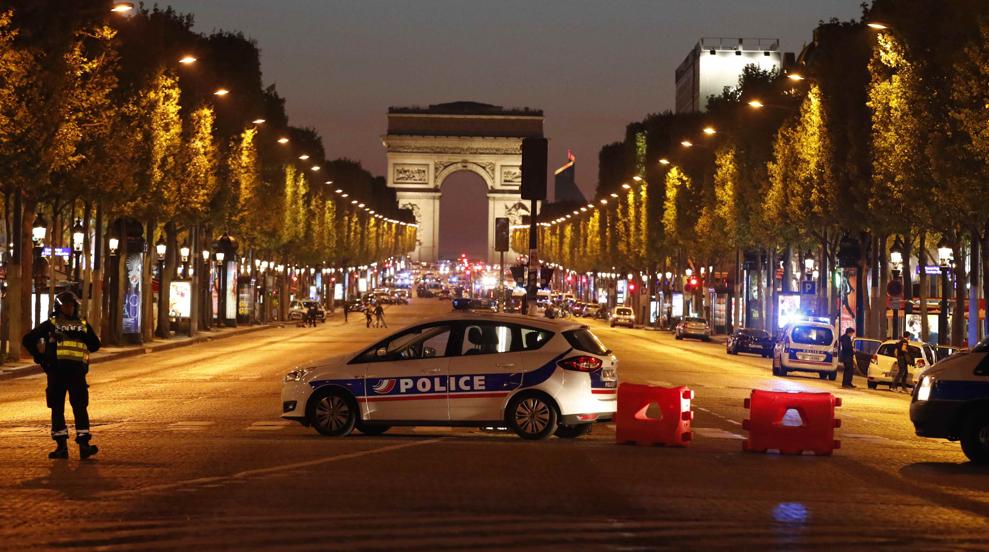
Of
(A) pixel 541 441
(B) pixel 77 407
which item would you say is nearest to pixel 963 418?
(A) pixel 541 441

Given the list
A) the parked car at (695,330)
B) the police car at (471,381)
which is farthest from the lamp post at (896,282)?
the police car at (471,381)

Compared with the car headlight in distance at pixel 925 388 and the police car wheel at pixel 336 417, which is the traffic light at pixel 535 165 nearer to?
the police car wheel at pixel 336 417

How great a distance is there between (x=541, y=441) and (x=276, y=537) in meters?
9.11

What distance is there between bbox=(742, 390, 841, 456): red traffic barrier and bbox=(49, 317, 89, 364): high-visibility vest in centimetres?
786

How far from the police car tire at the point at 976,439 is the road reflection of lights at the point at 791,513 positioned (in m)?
5.57

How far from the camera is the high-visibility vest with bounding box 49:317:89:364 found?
17.9 meters

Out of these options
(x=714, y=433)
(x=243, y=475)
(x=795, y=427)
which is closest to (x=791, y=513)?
(x=243, y=475)

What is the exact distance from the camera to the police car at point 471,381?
68.4 ft

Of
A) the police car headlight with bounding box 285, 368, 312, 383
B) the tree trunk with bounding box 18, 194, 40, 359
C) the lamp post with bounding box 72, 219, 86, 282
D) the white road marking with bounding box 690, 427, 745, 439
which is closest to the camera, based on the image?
the police car headlight with bounding box 285, 368, 312, 383

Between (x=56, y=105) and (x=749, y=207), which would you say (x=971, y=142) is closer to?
(x=56, y=105)

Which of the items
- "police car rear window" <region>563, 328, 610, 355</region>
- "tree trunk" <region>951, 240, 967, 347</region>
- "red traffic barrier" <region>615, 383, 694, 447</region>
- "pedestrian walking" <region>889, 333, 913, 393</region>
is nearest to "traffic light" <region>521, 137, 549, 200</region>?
"pedestrian walking" <region>889, 333, 913, 393</region>

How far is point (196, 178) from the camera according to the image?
61.2 meters

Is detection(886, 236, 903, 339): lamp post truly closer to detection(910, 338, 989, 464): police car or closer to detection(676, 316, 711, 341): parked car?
detection(676, 316, 711, 341): parked car

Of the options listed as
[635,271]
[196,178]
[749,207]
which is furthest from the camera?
[635,271]
